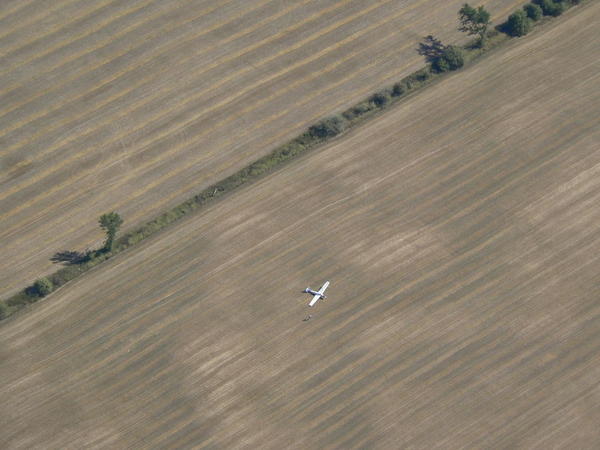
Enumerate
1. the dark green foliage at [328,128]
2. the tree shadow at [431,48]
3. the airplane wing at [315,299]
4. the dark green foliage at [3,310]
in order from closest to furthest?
1. the airplane wing at [315,299]
2. the dark green foliage at [3,310]
3. the dark green foliage at [328,128]
4. the tree shadow at [431,48]

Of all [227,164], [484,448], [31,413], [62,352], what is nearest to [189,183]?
[227,164]

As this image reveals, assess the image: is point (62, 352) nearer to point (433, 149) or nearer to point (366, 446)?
point (366, 446)

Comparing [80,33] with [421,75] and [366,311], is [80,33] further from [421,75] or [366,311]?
[366,311]

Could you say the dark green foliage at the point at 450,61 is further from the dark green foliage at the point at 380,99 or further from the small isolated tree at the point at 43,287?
the small isolated tree at the point at 43,287

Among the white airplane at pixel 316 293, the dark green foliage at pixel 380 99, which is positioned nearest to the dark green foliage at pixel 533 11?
the dark green foliage at pixel 380 99

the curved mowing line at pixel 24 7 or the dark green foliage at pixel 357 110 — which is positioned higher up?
the curved mowing line at pixel 24 7

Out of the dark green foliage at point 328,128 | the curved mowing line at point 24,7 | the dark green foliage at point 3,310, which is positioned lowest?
the dark green foliage at point 3,310

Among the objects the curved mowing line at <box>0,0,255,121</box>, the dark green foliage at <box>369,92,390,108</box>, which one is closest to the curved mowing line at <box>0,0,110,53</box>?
the curved mowing line at <box>0,0,255,121</box>
